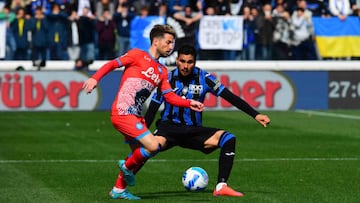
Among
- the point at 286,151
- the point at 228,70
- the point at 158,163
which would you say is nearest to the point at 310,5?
the point at 228,70

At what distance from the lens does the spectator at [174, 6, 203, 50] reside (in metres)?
31.0

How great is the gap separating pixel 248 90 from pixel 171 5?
3805mm

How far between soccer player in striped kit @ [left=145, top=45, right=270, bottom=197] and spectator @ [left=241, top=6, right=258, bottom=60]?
60.9 feet

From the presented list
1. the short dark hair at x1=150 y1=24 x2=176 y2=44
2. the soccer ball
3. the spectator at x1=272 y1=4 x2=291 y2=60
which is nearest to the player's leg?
the soccer ball

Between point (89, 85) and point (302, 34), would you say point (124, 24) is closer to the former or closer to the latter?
point (302, 34)

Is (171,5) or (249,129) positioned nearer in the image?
(249,129)

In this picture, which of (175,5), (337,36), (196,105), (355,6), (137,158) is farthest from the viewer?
(337,36)

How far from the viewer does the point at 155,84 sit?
40.0 ft

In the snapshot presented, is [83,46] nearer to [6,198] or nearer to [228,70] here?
[228,70]

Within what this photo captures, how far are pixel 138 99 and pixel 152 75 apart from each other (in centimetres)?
35

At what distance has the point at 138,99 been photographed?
12.0m

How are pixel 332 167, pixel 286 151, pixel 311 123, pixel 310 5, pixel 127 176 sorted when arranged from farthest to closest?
1. pixel 310 5
2. pixel 311 123
3. pixel 286 151
4. pixel 332 167
5. pixel 127 176

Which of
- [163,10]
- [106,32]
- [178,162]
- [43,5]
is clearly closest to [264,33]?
[163,10]

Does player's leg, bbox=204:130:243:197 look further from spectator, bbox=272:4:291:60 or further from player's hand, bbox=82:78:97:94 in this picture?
spectator, bbox=272:4:291:60
